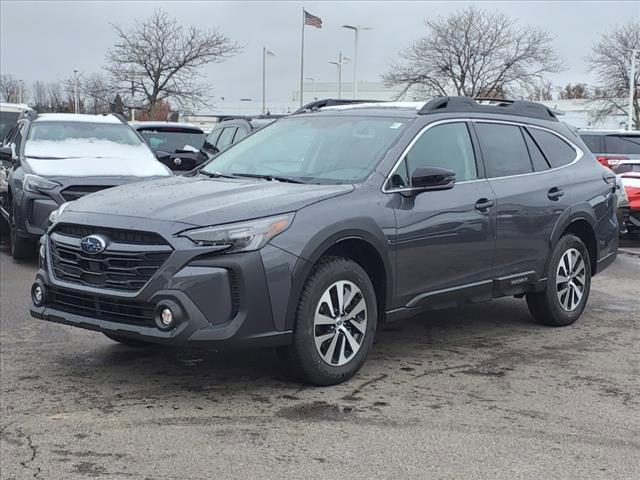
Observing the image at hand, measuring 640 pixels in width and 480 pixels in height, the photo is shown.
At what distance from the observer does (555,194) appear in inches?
250

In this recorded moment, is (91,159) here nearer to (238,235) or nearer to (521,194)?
(521,194)

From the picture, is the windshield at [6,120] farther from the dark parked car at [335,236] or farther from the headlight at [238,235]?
the headlight at [238,235]

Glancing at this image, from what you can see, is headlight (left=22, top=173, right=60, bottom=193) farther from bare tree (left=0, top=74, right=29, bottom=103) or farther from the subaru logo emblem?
bare tree (left=0, top=74, right=29, bottom=103)

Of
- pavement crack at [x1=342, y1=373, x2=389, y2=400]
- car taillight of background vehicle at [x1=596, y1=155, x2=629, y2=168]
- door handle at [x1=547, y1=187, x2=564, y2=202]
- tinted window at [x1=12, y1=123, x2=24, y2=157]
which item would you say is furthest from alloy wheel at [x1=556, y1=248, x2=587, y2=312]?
car taillight of background vehicle at [x1=596, y1=155, x2=629, y2=168]

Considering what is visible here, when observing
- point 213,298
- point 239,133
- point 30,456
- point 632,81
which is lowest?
point 30,456

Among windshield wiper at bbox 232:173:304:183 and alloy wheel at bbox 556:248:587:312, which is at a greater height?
windshield wiper at bbox 232:173:304:183

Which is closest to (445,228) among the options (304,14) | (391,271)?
(391,271)

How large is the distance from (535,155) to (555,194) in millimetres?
365

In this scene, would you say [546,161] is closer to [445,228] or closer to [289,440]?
[445,228]

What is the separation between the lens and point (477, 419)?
4.26m

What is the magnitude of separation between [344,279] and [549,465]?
161 cm

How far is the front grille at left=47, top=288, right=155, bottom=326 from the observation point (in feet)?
14.3

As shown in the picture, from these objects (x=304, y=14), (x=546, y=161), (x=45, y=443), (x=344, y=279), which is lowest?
(x=45, y=443)

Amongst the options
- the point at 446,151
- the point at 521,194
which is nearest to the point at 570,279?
the point at 521,194
